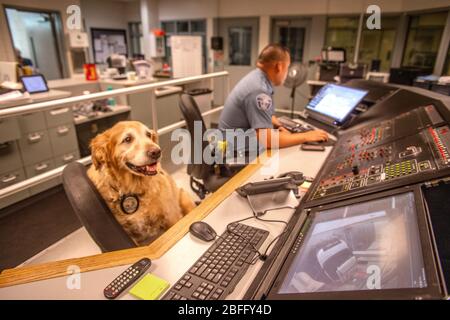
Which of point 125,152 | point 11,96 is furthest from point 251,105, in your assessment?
point 11,96

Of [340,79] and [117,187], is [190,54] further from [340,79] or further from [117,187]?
[117,187]

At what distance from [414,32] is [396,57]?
1.53 feet

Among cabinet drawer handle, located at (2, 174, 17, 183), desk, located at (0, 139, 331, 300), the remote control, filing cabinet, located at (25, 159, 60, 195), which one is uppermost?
the remote control

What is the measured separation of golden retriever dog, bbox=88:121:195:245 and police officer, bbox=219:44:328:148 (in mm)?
747

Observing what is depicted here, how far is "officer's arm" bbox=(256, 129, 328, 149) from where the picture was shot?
1.87 m

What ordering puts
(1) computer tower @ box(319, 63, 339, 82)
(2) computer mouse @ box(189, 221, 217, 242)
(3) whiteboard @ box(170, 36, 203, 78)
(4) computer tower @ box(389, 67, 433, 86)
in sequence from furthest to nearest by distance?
(3) whiteboard @ box(170, 36, 203, 78) → (1) computer tower @ box(319, 63, 339, 82) → (4) computer tower @ box(389, 67, 433, 86) → (2) computer mouse @ box(189, 221, 217, 242)

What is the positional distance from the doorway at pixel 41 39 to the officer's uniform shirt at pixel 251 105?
4647mm

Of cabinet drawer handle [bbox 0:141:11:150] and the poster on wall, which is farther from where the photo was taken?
the poster on wall

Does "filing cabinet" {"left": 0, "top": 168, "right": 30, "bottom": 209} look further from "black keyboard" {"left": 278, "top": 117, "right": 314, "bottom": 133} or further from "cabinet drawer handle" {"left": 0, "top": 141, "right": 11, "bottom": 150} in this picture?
"black keyboard" {"left": 278, "top": 117, "right": 314, "bottom": 133}

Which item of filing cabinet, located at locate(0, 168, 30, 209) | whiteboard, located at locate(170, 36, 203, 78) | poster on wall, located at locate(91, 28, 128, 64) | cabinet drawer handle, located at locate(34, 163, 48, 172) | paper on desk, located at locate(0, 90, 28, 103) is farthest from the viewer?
poster on wall, located at locate(91, 28, 128, 64)

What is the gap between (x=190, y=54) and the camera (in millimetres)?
5789

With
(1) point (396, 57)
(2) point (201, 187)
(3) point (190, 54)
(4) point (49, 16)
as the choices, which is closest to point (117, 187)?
(2) point (201, 187)

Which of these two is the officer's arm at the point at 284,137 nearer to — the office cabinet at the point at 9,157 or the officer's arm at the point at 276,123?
the officer's arm at the point at 276,123

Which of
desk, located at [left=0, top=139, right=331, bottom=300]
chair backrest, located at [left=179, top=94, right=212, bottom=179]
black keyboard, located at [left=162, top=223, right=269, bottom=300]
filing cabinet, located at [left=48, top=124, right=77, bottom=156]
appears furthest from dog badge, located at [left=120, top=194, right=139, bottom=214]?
filing cabinet, located at [left=48, top=124, right=77, bottom=156]
